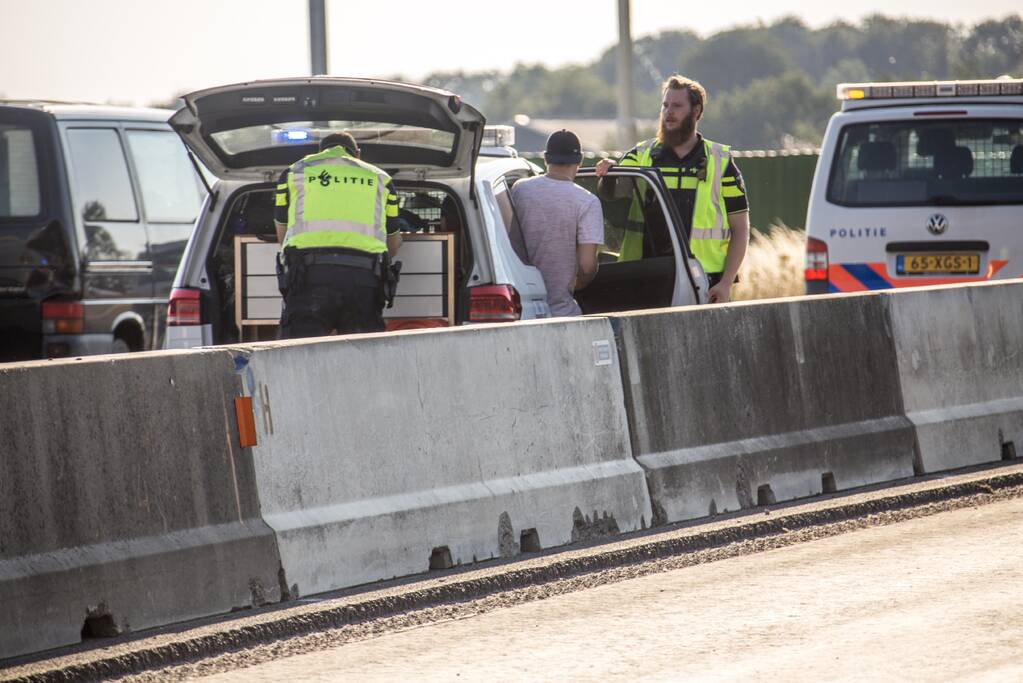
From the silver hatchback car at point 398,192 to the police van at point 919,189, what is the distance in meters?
4.30

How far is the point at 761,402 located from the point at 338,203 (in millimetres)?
2222

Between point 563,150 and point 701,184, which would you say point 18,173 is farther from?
point 701,184

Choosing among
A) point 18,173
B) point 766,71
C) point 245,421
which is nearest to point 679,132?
point 18,173

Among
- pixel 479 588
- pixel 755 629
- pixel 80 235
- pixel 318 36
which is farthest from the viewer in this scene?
pixel 318 36

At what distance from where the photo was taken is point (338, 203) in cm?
948

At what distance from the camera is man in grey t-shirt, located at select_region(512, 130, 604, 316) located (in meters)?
10.5

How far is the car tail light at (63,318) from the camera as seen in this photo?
12180 millimetres

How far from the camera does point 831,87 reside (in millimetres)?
132125

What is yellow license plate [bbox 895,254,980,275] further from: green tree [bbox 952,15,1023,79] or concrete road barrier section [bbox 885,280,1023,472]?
green tree [bbox 952,15,1023,79]

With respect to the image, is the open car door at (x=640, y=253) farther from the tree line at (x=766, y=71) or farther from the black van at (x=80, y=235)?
the tree line at (x=766, y=71)

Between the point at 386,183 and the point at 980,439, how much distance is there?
365cm

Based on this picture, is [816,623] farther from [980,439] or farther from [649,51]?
[649,51]

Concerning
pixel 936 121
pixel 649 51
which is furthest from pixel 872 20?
pixel 936 121

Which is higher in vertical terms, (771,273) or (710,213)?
(710,213)
